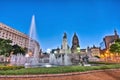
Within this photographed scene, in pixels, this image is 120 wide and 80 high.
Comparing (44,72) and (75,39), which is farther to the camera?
(75,39)

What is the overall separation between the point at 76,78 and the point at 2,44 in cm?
3733

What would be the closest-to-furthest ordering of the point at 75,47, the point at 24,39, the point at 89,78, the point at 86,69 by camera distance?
the point at 89,78 → the point at 86,69 → the point at 75,47 → the point at 24,39

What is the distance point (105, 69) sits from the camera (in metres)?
16.6

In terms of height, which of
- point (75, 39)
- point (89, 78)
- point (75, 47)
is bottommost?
point (89, 78)

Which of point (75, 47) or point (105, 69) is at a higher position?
point (75, 47)

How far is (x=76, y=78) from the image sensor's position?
1174cm

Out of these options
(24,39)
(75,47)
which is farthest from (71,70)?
(24,39)

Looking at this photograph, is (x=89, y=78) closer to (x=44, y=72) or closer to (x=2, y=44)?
(x=44, y=72)

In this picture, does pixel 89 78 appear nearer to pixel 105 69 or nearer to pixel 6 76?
pixel 105 69

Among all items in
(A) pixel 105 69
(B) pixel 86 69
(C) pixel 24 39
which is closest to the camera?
(B) pixel 86 69

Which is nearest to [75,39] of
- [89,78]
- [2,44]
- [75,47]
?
[75,47]

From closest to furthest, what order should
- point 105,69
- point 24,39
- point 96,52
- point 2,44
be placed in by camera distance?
1. point 105,69
2. point 2,44
3. point 24,39
4. point 96,52

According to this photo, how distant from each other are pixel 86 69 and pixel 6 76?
8322mm

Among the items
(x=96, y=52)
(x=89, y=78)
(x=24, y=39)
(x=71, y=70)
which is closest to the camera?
(x=89, y=78)
